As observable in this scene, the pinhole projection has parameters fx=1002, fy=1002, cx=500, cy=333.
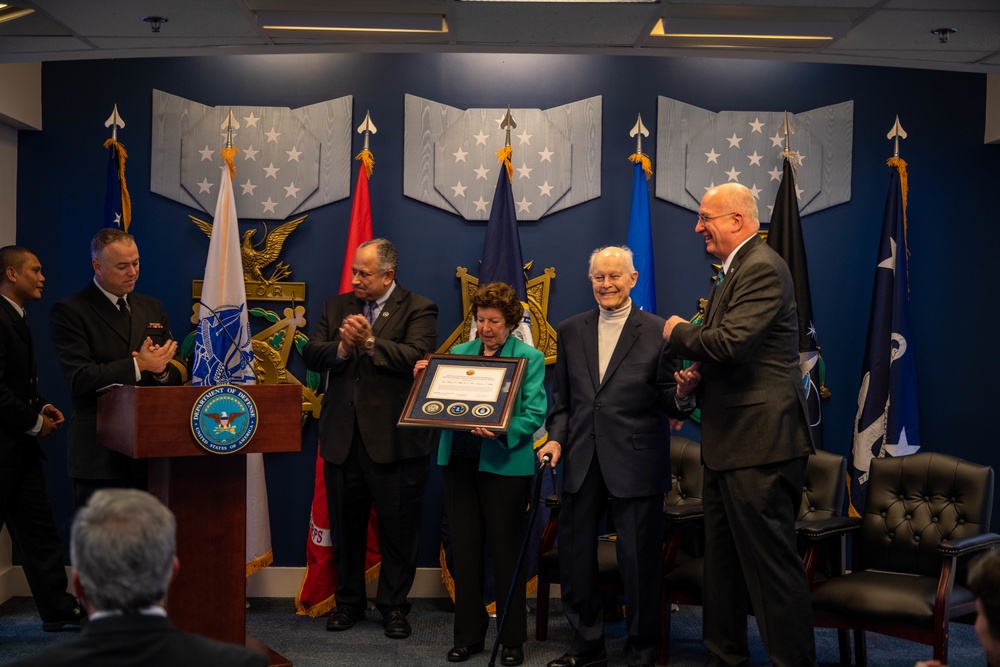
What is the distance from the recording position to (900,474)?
4672mm

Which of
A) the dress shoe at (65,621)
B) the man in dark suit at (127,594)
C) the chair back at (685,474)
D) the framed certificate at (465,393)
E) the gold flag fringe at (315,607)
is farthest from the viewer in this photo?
the gold flag fringe at (315,607)

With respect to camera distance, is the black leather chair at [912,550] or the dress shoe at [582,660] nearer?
the black leather chair at [912,550]

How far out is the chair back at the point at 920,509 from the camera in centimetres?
440

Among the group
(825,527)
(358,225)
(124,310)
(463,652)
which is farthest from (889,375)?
(124,310)

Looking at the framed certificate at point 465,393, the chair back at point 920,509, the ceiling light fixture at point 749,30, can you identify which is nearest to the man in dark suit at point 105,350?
the framed certificate at point 465,393

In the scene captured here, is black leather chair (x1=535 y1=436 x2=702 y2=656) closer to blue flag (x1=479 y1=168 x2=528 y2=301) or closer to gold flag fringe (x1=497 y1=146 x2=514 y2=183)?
blue flag (x1=479 y1=168 x2=528 y2=301)

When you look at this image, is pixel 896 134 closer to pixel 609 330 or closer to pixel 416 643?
pixel 609 330

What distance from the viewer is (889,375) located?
5.74 m

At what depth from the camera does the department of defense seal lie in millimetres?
3664

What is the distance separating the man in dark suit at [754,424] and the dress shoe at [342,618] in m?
Answer: 2.02

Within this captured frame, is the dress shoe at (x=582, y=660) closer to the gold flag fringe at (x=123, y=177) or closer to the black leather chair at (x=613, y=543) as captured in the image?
the black leather chair at (x=613, y=543)

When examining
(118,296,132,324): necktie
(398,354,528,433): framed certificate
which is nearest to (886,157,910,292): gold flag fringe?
(398,354,528,433): framed certificate

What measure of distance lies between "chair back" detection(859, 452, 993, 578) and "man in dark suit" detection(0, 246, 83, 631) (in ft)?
12.6

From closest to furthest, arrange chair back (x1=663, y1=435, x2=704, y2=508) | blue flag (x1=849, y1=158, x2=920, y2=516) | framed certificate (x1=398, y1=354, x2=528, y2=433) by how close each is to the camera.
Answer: framed certificate (x1=398, y1=354, x2=528, y2=433), chair back (x1=663, y1=435, x2=704, y2=508), blue flag (x1=849, y1=158, x2=920, y2=516)
